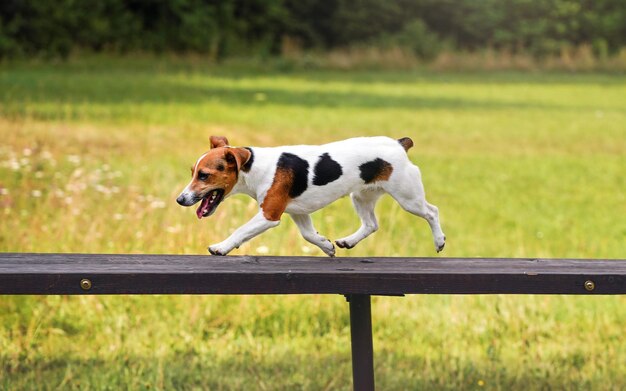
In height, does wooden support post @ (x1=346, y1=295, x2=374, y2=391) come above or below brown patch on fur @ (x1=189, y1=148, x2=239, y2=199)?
below

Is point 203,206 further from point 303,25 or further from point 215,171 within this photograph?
point 303,25

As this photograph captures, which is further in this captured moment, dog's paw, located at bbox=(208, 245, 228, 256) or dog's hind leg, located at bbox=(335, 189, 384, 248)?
dog's hind leg, located at bbox=(335, 189, 384, 248)

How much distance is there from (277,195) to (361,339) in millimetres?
677

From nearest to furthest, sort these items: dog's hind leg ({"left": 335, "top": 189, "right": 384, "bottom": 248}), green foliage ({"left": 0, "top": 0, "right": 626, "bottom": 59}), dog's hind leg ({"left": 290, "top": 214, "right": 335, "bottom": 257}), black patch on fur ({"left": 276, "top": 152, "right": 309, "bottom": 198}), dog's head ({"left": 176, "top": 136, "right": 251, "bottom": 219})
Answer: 1. dog's head ({"left": 176, "top": 136, "right": 251, "bottom": 219})
2. black patch on fur ({"left": 276, "top": 152, "right": 309, "bottom": 198})
3. dog's hind leg ({"left": 290, "top": 214, "right": 335, "bottom": 257})
4. dog's hind leg ({"left": 335, "top": 189, "right": 384, "bottom": 248})
5. green foliage ({"left": 0, "top": 0, "right": 626, "bottom": 59})

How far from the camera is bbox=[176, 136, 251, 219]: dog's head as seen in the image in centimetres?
287

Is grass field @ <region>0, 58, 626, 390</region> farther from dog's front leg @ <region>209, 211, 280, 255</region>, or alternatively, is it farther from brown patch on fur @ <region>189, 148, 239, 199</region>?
brown patch on fur @ <region>189, 148, 239, 199</region>

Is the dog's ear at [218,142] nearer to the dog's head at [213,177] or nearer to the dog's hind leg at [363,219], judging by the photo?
the dog's head at [213,177]

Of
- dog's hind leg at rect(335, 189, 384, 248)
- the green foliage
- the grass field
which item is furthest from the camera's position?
the green foliage

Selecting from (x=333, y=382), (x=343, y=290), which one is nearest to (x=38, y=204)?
(x=333, y=382)

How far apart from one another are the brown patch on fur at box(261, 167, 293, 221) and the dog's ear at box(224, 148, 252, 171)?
97mm

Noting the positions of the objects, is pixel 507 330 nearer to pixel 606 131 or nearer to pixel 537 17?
pixel 606 131

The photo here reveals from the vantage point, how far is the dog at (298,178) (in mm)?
2900

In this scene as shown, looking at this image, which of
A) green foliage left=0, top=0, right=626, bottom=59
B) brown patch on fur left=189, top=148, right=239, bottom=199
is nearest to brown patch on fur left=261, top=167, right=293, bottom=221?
brown patch on fur left=189, top=148, right=239, bottom=199

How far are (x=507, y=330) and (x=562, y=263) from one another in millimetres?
1666
